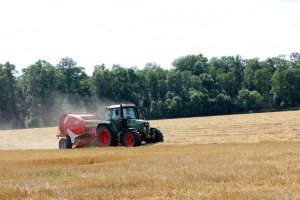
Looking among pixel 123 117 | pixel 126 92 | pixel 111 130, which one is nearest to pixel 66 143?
pixel 111 130

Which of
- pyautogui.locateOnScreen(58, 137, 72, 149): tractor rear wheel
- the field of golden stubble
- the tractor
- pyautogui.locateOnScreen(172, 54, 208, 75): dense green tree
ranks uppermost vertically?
pyautogui.locateOnScreen(172, 54, 208, 75): dense green tree

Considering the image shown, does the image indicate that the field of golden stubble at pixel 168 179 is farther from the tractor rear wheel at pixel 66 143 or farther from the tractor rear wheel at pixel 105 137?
the tractor rear wheel at pixel 66 143

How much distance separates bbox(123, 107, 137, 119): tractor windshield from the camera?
87.1ft

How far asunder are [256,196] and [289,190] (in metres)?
0.85

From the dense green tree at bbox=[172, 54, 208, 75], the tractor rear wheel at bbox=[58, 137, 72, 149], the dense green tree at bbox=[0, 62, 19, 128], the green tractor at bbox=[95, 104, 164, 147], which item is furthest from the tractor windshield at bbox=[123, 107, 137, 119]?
the dense green tree at bbox=[172, 54, 208, 75]

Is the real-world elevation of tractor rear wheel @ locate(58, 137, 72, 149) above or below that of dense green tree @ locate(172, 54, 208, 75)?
below

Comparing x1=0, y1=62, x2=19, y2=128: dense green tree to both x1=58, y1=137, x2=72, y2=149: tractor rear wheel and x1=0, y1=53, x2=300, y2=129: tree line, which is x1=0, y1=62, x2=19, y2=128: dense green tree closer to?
x1=0, y1=53, x2=300, y2=129: tree line

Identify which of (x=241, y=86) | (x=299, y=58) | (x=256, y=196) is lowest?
(x=256, y=196)

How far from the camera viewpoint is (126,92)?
9025cm

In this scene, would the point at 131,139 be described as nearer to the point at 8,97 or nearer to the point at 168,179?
the point at 168,179

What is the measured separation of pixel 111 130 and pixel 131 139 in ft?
4.86

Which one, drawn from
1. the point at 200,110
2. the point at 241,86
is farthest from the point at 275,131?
the point at 241,86

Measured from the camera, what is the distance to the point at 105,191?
1056 centimetres

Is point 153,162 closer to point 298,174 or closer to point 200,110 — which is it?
point 298,174
